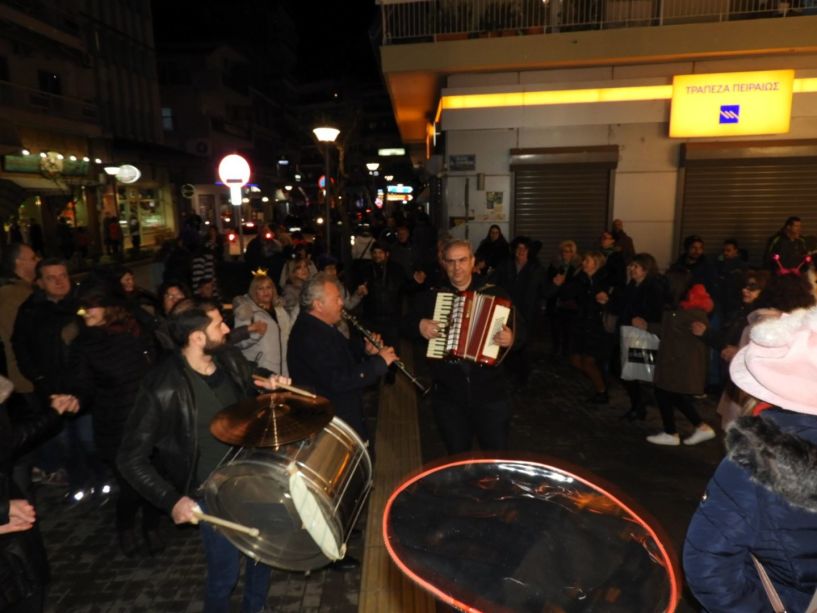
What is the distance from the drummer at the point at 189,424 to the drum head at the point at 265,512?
0.26 metres

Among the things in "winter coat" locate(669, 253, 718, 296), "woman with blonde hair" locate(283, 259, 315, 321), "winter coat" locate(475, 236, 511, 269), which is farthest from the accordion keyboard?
"winter coat" locate(475, 236, 511, 269)

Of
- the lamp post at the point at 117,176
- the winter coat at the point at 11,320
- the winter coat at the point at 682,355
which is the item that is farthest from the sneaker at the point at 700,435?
the lamp post at the point at 117,176

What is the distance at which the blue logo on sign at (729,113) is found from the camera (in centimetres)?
1071

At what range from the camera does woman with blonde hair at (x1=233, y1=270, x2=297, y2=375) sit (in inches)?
202

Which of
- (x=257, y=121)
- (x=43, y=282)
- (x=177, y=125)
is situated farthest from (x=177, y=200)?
(x=43, y=282)

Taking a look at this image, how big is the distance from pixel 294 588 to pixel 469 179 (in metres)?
9.92

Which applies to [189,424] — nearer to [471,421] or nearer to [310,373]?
[310,373]

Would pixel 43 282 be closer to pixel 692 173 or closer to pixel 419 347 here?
pixel 419 347

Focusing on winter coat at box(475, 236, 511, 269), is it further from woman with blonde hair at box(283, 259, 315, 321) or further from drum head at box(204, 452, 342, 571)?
drum head at box(204, 452, 342, 571)

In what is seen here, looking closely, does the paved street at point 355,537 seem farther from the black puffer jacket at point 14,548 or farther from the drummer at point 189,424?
the black puffer jacket at point 14,548

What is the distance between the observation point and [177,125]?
39125 millimetres

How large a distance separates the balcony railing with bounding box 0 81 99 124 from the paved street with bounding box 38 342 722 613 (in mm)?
23101

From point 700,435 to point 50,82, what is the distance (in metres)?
30.0

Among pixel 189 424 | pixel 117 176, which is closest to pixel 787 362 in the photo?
pixel 189 424
